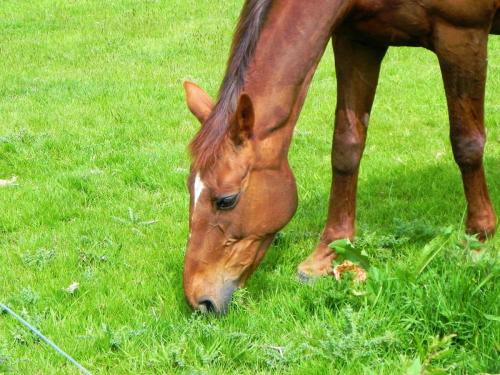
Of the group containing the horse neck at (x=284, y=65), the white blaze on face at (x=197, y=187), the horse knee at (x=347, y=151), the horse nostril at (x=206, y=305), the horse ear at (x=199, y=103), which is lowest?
the horse nostril at (x=206, y=305)

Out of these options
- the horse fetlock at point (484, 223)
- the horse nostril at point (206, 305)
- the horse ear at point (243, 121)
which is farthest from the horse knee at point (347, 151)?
the horse nostril at point (206, 305)

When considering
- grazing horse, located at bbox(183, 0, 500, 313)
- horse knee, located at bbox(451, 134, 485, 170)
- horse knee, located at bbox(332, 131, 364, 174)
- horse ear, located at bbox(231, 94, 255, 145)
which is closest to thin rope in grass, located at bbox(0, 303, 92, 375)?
grazing horse, located at bbox(183, 0, 500, 313)

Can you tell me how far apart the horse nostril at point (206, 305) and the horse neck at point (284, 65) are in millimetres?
731

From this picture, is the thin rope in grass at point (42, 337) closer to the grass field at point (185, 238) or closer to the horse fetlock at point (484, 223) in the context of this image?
the grass field at point (185, 238)

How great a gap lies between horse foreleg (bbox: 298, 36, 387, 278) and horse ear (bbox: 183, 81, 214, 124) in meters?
0.96

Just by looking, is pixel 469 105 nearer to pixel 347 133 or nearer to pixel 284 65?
pixel 347 133

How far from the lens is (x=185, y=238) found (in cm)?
491

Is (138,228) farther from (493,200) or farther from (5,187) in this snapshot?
(493,200)

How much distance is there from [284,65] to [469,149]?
1368mm

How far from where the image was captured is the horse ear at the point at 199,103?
390 cm

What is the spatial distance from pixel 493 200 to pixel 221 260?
8.07ft

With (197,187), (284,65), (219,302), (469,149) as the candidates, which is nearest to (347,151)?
(469,149)

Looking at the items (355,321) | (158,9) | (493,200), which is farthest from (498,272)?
(158,9)

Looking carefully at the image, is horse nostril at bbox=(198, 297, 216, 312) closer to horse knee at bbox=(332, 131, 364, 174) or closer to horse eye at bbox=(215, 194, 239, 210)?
horse eye at bbox=(215, 194, 239, 210)
